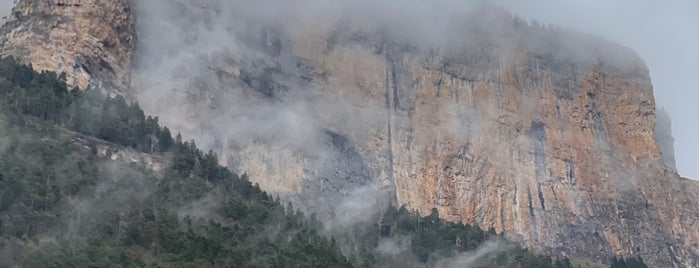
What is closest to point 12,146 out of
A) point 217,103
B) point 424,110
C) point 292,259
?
point 292,259

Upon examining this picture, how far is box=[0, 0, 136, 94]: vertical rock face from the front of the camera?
108875 millimetres

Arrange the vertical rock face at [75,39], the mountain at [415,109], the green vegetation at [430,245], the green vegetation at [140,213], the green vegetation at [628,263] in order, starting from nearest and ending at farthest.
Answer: the green vegetation at [140,213] → the green vegetation at [430,245] → the vertical rock face at [75,39] → the mountain at [415,109] → the green vegetation at [628,263]

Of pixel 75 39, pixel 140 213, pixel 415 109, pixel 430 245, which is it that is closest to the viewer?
pixel 140 213

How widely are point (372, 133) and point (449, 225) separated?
67.0 feet

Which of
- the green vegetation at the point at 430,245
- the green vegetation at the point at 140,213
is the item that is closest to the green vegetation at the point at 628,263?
the green vegetation at the point at 430,245

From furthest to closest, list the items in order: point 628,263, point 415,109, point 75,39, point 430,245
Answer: point 415,109, point 628,263, point 75,39, point 430,245

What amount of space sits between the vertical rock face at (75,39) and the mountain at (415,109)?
20 centimetres

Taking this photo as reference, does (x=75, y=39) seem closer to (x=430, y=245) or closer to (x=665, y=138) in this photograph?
(x=430, y=245)

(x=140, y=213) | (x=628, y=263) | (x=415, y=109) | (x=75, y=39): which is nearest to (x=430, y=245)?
(x=140, y=213)

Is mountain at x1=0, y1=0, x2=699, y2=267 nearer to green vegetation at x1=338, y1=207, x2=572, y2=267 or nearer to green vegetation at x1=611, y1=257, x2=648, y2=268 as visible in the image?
green vegetation at x1=611, y1=257, x2=648, y2=268

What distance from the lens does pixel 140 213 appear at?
88000 millimetres

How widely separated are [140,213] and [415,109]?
50.5 metres

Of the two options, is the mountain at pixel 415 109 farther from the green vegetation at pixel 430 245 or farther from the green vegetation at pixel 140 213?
the green vegetation at pixel 140 213

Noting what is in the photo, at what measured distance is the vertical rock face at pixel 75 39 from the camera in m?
109
